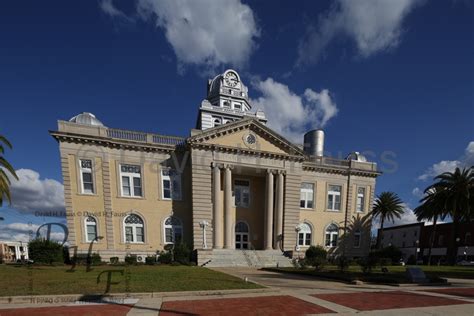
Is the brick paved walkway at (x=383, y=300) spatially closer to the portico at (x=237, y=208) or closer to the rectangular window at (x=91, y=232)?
the portico at (x=237, y=208)

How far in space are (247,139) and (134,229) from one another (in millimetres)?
15178

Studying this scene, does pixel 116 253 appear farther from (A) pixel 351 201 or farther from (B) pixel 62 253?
(A) pixel 351 201

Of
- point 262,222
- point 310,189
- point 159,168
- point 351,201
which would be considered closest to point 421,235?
point 351,201

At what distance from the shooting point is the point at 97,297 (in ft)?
26.9

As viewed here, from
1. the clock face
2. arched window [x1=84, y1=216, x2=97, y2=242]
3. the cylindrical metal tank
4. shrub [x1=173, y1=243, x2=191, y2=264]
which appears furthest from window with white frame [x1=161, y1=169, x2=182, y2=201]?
the clock face

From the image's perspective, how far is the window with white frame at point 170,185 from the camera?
26.7 m

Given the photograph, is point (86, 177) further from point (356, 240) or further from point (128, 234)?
point (356, 240)

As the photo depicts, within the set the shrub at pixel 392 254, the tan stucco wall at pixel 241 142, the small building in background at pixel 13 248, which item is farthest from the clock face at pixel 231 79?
the small building in background at pixel 13 248

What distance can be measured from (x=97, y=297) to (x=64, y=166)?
754 inches

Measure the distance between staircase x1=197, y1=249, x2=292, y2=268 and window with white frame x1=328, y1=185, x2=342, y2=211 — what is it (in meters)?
11.2

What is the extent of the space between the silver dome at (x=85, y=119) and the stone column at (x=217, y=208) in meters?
13.2

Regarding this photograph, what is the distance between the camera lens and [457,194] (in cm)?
3159

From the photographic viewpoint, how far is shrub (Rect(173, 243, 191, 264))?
23.5m

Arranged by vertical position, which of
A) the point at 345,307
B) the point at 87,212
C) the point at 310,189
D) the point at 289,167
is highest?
the point at 289,167
